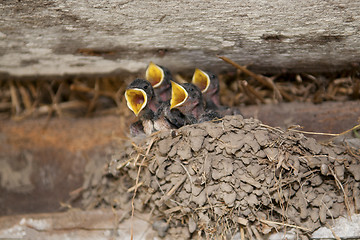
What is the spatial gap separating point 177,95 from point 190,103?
11 cm

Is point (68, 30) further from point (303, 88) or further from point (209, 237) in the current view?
point (303, 88)

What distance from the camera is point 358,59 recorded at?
241 centimetres

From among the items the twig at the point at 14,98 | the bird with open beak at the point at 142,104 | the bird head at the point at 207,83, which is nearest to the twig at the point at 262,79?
the bird head at the point at 207,83

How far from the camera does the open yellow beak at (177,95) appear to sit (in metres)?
2.32

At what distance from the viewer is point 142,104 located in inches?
92.1

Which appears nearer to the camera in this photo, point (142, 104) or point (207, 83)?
point (142, 104)

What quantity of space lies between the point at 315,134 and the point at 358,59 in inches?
20.2

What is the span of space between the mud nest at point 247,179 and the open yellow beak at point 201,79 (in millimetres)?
477

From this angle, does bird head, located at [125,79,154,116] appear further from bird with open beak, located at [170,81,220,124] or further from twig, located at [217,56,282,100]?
twig, located at [217,56,282,100]

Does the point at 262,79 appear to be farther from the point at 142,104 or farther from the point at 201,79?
the point at 142,104

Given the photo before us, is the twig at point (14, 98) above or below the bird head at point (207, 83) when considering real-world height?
below

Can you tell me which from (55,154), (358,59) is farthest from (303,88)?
(55,154)

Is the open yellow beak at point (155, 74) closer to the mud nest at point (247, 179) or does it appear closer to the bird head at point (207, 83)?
the bird head at point (207, 83)

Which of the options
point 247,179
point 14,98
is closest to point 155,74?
point 247,179
